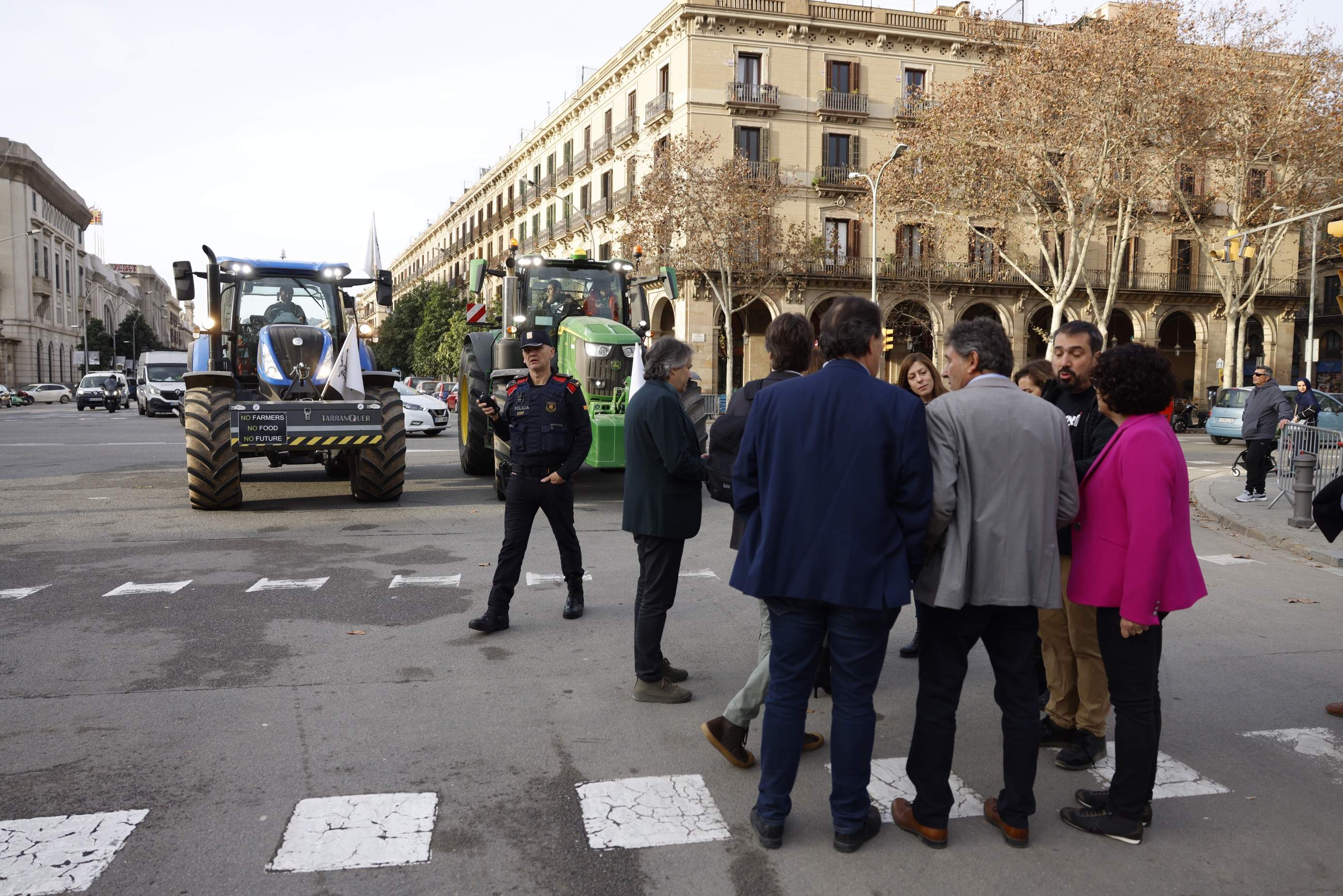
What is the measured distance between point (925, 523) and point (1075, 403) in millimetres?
1953

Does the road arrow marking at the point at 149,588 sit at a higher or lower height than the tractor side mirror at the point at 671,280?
lower

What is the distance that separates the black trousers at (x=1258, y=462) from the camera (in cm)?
1275

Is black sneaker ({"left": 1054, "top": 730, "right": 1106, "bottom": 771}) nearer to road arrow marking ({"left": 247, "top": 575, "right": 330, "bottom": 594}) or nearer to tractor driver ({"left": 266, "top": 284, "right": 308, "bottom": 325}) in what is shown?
road arrow marking ({"left": 247, "top": 575, "right": 330, "bottom": 594})

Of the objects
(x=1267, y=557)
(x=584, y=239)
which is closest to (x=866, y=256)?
(x=584, y=239)

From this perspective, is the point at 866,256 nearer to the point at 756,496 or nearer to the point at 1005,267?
the point at 1005,267

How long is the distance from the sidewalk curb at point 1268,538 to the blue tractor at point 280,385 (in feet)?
28.6

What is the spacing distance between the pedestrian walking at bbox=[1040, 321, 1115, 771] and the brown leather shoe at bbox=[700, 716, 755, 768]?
119cm

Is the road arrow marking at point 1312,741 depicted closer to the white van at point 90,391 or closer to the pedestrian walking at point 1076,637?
the pedestrian walking at point 1076,637

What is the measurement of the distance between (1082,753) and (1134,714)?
2.46 ft

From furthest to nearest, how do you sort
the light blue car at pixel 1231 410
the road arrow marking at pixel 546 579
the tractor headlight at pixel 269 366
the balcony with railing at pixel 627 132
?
the balcony with railing at pixel 627 132
the light blue car at pixel 1231 410
the tractor headlight at pixel 269 366
the road arrow marking at pixel 546 579

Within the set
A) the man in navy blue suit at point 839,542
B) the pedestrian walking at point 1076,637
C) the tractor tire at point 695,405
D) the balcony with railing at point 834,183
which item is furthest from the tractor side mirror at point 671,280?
the balcony with railing at point 834,183

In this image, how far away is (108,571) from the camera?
808 centimetres

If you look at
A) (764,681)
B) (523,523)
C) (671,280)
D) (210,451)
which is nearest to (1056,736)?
(764,681)

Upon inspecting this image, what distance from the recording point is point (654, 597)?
16.8 feet
